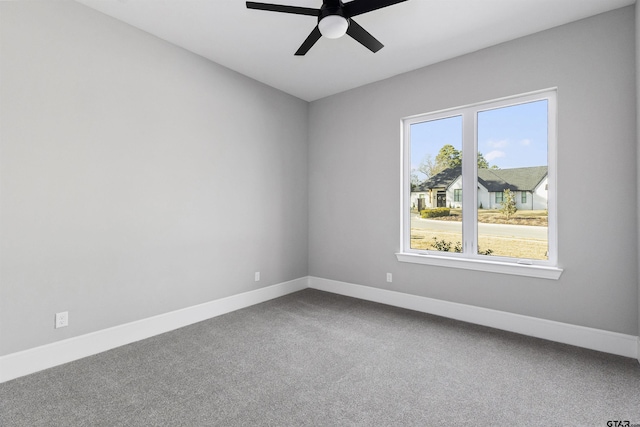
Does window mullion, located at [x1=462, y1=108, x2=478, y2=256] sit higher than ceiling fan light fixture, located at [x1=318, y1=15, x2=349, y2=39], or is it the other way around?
ceiling fan light fixture, located at [x1=318, y1=15, x2=349, y2=39]

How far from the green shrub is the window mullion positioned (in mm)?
194

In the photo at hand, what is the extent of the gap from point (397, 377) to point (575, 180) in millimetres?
2242

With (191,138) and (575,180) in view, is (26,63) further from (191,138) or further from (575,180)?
(575,180)

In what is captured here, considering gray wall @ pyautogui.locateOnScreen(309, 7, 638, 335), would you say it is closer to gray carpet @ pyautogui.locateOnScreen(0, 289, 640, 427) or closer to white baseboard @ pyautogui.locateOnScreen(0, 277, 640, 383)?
white baseboard @ pyautogui.locateOnScreen(0, 277, 640, 383)

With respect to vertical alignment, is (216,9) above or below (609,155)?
above

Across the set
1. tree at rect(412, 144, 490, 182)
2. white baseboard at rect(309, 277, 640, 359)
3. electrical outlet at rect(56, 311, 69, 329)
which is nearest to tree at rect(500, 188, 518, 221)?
tree at rect(412, 144, 490, 182)

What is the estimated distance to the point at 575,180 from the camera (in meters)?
2.72

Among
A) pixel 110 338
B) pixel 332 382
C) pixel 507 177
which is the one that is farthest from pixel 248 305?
pixel 507 177

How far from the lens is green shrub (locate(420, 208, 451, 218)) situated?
3.56 m

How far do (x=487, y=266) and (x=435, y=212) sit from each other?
2.63 ft

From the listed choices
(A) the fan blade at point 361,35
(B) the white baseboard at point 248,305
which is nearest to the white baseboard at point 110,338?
(B) the white baseboard at point 248,305

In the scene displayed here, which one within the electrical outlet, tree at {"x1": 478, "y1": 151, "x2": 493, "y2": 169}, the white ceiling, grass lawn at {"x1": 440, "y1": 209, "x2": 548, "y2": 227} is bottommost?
the electrical outlet

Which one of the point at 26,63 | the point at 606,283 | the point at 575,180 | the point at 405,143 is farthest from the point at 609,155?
the point at 26,63

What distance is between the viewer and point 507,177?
316 centimetres
